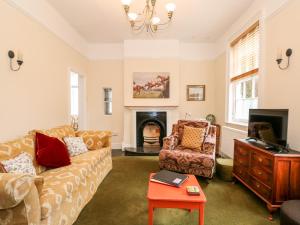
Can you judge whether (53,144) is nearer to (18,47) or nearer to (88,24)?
(18,47)

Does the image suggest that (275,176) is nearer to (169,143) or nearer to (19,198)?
(169,143)

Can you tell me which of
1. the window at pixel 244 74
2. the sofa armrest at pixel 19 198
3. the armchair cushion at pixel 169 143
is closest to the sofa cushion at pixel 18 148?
the sofa armrest at pixel 19 198

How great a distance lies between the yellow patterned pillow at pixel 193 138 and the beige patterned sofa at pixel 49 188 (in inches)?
58.4

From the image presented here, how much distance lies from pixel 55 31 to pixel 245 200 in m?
4.19

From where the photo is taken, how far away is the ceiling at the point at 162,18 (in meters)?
3.32

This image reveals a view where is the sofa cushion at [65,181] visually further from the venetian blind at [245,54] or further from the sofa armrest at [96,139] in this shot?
the venetian blind at [245,54]

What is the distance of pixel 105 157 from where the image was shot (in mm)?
3285

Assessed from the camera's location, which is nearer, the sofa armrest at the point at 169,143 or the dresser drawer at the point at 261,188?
the dresser drawer at the point at 261,188

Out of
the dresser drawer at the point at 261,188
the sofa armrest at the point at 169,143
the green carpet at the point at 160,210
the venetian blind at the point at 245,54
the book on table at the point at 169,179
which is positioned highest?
the venetian blind at the point at 245,54

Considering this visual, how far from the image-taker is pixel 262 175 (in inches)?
90.0

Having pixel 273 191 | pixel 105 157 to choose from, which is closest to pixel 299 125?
pixel 273 191

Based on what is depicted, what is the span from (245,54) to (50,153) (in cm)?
378

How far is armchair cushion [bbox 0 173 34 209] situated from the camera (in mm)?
1254

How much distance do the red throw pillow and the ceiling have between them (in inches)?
94.2
